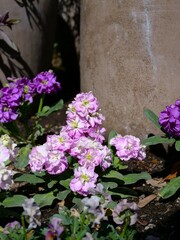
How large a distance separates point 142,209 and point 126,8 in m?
1.17

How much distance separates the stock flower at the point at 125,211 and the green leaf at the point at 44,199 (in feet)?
2.47

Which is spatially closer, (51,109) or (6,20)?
(51,109)

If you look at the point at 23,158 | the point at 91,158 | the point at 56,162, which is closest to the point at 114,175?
the point at 91,158

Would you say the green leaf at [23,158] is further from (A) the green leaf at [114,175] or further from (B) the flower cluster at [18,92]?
(A) the green leaf at [114,175]

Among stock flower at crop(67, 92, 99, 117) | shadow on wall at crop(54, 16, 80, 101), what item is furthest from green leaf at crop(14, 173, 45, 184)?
shadow on wall at crop(54, 16, 80, 101)

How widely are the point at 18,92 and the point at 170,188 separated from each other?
99 cm

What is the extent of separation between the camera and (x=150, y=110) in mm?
3576

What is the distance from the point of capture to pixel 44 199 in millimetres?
3207

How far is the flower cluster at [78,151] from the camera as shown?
3006 millimetres

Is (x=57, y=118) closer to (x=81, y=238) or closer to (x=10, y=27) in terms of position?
(x=10, y=27)

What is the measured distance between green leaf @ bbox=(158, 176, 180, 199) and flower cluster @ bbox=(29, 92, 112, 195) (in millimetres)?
319

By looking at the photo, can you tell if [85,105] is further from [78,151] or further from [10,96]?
[10,96]

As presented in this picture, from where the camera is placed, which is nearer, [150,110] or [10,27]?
[150,110]

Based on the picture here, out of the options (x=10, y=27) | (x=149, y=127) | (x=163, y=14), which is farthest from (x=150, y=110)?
(x=10, y=27)
